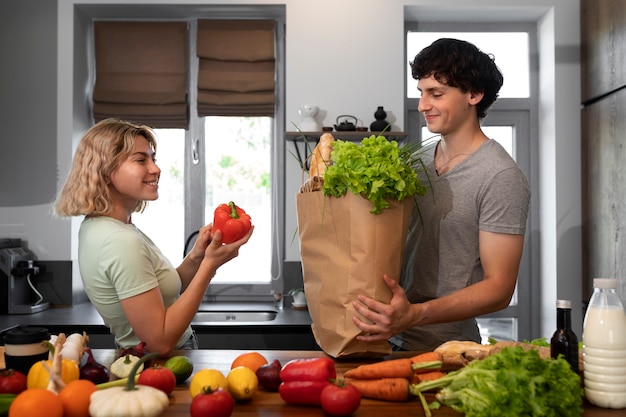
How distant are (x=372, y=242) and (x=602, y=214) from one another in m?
2.30

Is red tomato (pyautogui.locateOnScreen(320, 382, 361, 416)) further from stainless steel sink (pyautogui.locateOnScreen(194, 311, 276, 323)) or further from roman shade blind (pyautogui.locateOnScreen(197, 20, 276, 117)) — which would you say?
roman shade blind (pyautogui.locateOnScreen(197, 20, 276, 117))

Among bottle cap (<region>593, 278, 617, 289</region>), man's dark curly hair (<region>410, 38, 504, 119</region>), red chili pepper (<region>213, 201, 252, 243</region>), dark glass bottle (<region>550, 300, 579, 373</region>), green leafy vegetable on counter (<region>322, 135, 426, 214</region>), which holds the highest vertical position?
man's dark curly hair (<region>410, 38, 504, 119</region>)

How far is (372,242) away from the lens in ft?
5.18

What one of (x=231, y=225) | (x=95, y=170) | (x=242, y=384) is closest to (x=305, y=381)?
(x=242, y=384)

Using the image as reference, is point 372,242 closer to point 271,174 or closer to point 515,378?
point 515,378

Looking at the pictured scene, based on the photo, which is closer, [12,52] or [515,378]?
[515,378]

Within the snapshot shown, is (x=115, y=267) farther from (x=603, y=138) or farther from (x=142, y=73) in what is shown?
(x=603, y=138)

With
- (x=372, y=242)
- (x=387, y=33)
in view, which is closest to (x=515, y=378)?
(x=372, y=242)

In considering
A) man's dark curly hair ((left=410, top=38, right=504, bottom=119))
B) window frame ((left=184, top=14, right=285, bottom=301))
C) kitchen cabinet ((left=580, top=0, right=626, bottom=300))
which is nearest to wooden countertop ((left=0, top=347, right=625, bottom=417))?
man's dark curly hair ((left=410, top=38, right=504, bottom=119))

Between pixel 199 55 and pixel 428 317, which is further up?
pixel 199 55

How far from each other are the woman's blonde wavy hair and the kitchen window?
2.42m

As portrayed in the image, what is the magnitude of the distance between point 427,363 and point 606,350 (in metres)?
0.37

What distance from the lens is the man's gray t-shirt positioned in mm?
1788

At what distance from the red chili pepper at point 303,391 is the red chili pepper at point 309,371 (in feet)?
0.04
